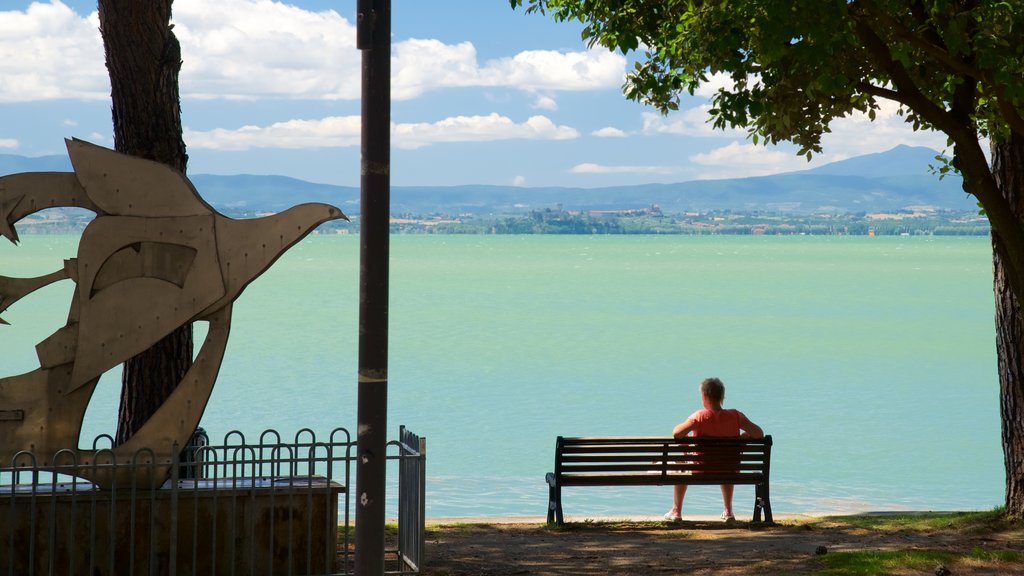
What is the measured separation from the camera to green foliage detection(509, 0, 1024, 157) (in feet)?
29.3

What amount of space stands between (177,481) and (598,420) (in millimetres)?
22868

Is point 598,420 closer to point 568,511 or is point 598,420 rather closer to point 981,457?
point 981,457

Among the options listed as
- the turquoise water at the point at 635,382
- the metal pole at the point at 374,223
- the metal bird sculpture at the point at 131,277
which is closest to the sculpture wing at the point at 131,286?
the metal bird sculpture at the point at 131,277

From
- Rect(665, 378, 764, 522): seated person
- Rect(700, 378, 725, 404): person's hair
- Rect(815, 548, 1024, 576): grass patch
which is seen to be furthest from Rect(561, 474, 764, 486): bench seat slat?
Rect(815, 548, 1024, 576): grass patch

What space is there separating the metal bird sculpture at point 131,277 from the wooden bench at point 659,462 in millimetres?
4100

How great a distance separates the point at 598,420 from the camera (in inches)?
1224

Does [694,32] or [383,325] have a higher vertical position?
[694,32]

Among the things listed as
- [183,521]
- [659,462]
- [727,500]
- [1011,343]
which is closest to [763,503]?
[727,500]

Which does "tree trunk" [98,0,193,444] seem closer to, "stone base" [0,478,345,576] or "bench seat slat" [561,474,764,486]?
"stone base" [0,478,345,576]

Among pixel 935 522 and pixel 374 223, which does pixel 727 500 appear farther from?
pixel 374 223

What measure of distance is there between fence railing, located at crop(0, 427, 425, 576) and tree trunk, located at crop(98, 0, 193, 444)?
2.97m

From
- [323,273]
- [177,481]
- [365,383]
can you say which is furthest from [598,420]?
[323,273]

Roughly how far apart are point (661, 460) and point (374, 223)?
6.49 meters

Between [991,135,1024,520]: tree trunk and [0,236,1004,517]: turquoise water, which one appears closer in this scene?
[991,135,1024,520]: tree trunk
